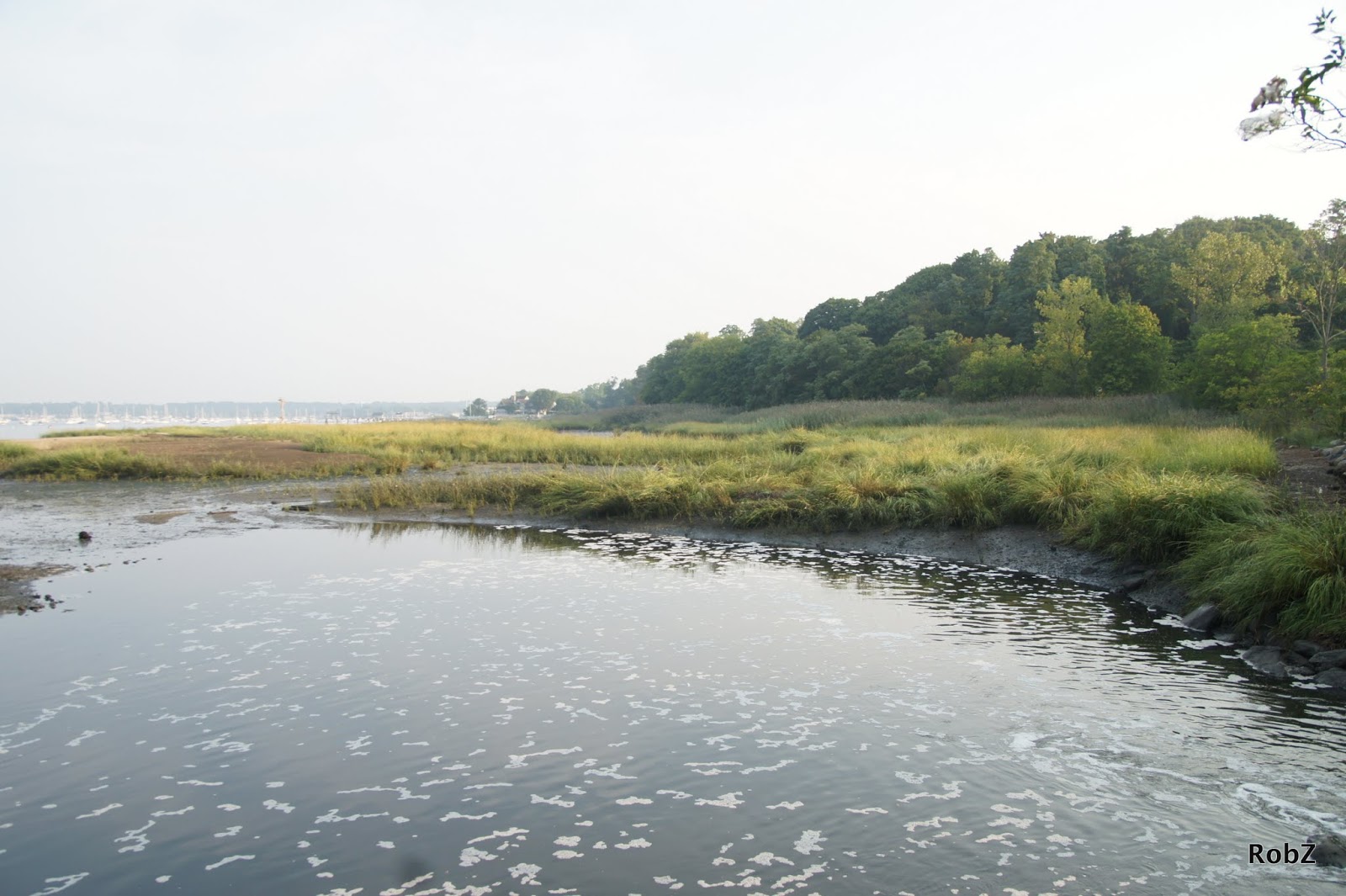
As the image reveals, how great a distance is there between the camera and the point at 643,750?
7.35 metres

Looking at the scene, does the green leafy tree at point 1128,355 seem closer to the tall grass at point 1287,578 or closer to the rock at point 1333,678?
the tall grass at point 1287,578

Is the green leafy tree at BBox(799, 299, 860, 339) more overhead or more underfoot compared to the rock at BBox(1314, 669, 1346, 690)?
more overhead

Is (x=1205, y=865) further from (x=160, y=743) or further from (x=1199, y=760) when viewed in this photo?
(x=160, y=743)

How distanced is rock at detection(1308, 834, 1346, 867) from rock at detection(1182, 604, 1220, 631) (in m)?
5.86

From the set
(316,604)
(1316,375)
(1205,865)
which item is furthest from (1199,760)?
(1316,375)

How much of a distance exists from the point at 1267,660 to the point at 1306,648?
395mm

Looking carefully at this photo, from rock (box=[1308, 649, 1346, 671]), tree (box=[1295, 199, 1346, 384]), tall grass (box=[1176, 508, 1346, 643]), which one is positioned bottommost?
rock (box=[1308, 649, 1346, 671])

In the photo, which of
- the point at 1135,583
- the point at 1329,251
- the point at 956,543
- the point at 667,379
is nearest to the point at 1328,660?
the point at 1135,583

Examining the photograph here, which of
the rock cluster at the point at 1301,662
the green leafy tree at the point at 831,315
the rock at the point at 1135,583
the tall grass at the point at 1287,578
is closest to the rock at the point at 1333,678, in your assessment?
the rock cluster at the point at 1301,662

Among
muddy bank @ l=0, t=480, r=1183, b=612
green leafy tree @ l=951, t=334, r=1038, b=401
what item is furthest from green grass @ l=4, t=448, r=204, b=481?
green leafy tree @ l=951, t=334, r=1038, b=401

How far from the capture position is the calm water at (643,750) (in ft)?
18.2

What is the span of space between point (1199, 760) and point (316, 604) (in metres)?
10.6

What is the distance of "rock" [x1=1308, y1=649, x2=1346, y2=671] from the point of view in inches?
353

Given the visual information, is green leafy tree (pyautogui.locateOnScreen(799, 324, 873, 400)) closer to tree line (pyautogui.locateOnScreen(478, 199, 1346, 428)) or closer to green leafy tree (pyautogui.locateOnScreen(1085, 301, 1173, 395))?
tree line (pyautogui.locateOnScreen(478, 199, 1346, 428))
